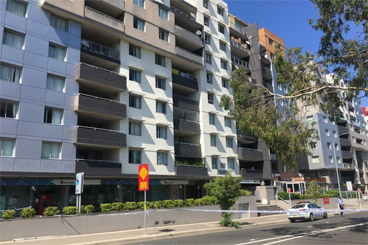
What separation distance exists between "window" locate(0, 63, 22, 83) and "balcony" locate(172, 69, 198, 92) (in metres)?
16.1

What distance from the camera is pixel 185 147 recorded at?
3369 cm

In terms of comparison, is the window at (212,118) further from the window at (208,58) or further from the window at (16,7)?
the window at (16,7)

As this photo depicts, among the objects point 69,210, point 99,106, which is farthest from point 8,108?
point 69,210

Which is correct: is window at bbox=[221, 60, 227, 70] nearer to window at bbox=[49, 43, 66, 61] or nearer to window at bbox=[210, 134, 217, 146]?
window at bbox=[210, 134, 217, 146]

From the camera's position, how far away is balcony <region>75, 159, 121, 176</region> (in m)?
24.4

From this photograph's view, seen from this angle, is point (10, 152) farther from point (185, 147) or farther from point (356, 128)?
point (356, 128)

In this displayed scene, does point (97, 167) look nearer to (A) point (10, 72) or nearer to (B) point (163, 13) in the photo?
(A) point (10, 72)

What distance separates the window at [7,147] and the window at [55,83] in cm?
504

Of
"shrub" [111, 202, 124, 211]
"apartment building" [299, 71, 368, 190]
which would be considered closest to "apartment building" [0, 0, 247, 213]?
"shrub" [111, 202, 124, 211]

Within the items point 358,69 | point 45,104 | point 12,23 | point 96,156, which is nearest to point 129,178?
point 96,156

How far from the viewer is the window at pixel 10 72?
72.1ft

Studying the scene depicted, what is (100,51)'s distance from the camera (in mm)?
28250

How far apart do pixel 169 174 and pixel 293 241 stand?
727 inches

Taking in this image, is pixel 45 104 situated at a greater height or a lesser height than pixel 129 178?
greater
